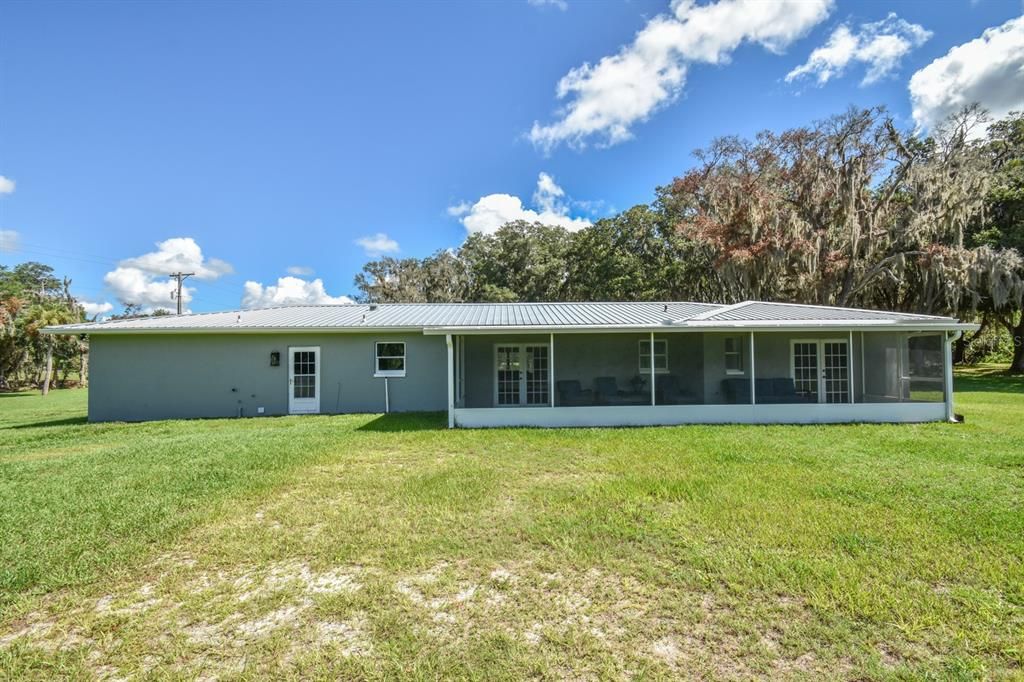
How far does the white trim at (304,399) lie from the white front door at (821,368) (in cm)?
1284

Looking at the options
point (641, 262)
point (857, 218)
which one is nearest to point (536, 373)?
point (857, 218)

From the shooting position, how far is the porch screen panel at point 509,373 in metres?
13.3

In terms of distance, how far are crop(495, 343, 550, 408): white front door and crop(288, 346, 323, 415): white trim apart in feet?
16.1

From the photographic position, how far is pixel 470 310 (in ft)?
49.0

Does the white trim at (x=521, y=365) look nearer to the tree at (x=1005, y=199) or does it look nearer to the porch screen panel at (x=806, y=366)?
the porch screen panel at (x=806, y=366)

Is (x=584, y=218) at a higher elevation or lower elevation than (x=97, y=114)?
higher

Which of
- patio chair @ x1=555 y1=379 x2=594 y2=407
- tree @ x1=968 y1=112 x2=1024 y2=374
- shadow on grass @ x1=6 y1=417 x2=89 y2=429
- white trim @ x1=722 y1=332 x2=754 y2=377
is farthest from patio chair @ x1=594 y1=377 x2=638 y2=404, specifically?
tree @ x1=968 y1=112 x2=1024 y2=374

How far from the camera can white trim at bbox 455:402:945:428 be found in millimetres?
10375

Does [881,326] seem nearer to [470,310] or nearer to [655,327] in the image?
[655,327]

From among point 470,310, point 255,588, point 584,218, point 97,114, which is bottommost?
point 255,588

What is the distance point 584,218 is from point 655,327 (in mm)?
23893

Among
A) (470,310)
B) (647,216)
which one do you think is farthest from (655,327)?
(647,216)

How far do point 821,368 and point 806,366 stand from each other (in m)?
0.39

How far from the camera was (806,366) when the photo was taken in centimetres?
1256
